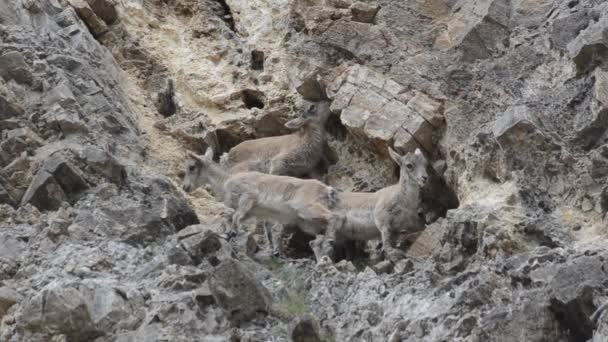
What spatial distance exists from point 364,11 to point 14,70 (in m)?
4.90

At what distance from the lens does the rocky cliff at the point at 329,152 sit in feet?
38.4

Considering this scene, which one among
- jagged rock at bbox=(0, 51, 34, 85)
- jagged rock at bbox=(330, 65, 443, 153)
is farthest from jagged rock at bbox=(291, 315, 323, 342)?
jagged rock at bbox=(0, 51, 34, 85)

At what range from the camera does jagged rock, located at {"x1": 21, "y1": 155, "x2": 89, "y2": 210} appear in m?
14.5

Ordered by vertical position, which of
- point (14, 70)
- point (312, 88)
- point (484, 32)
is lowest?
point (14, 70)

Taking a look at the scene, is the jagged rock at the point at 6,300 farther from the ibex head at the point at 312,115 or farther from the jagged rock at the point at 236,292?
the ibex head at the point at 312,115

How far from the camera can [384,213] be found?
576 inches

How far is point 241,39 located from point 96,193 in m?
5.04

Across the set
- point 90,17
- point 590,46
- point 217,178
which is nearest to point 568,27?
point 590,46

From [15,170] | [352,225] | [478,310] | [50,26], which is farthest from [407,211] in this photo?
[50,26]

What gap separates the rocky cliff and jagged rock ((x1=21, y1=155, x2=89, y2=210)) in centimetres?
2

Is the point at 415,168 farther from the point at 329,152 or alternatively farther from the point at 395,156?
the point at 329,152

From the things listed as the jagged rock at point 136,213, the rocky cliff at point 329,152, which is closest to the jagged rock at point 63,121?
the rocky cliff at point 329,152

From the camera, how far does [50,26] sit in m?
17.5

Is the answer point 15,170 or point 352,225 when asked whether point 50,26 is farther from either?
point 352,225
